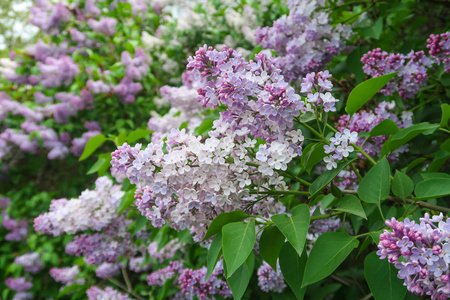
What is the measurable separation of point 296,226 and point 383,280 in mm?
228

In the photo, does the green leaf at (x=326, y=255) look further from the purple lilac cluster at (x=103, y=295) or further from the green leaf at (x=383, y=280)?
the purple lilac cluster at (x=103, y=295)

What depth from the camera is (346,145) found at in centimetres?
104

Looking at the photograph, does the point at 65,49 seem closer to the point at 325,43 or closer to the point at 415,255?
the point at 325,43

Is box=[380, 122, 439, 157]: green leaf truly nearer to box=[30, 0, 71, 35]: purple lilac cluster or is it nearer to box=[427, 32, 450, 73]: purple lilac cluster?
box=[427, 32, 450, 73]: purple lilac cluster

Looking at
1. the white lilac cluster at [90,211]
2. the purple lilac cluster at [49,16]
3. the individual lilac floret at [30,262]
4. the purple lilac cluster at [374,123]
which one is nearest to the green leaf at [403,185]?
the purple lilac cluster at [374,123]

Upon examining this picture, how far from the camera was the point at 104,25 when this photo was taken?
12.9 feet

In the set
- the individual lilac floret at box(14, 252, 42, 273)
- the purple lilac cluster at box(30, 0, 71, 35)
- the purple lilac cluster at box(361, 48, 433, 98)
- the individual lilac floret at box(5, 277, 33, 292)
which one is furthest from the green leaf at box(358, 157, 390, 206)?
the purple lilac cluster at box(30, 0, 71, 35)

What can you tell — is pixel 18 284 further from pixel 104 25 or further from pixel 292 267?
pixel 292 267

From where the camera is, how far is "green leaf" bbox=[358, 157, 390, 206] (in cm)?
98

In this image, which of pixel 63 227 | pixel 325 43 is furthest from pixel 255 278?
pixel 325 43

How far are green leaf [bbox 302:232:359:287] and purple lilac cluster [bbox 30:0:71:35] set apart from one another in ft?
13.3

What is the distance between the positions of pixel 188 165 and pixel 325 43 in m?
1.14

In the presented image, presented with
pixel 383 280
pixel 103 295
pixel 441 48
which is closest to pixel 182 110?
pixel 103 295

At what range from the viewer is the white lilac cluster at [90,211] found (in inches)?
79.2
